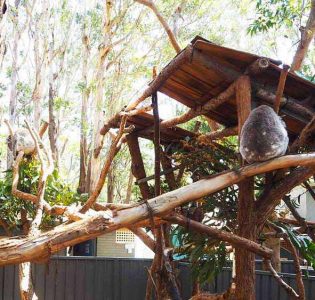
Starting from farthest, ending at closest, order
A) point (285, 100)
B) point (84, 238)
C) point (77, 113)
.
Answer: point (77, 113)
point (285, 100)
point (84, 238)

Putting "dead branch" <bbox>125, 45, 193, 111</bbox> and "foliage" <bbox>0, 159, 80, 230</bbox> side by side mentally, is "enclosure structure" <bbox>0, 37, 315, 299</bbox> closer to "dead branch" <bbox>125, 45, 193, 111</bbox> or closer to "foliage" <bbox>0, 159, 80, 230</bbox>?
"dead branch" <bbox>125, 45, 193, 111</bbox>

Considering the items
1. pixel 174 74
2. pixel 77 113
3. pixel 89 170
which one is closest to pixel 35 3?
pixel 77 113

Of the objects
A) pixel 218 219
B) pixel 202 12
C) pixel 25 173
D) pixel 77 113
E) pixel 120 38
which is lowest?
pixel 218 219

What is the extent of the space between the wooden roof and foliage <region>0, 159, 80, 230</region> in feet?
8.66

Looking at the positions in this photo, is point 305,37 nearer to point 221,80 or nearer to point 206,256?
point 221,80

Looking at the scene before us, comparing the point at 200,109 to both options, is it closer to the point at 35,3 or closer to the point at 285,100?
the point at 285,100

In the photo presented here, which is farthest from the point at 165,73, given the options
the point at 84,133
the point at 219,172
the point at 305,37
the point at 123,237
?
the point at 123,237

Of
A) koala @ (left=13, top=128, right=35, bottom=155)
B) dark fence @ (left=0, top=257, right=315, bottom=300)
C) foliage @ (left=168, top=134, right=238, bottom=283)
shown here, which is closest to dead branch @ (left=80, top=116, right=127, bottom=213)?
foliage @ (left=168, top=134, right=238, bottom=283)

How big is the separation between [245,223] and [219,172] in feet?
1.27

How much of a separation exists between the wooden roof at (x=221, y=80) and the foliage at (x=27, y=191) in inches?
104

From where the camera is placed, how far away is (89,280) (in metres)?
6.05

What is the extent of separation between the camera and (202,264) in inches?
143

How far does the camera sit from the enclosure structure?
80.4 inches

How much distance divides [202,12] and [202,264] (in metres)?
10.3
